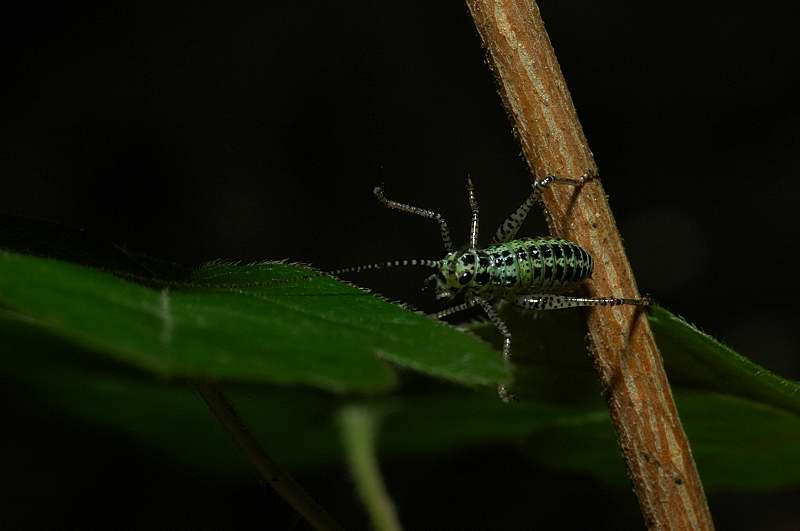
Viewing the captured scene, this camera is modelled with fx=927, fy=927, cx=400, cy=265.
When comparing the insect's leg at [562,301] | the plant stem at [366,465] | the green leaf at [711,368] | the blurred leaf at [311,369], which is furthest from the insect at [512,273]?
the plant stem at [366,465]

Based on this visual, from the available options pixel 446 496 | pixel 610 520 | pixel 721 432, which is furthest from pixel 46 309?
pixel 610 520

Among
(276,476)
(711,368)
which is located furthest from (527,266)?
(276,476)

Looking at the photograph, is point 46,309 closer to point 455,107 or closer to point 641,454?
point 641,454

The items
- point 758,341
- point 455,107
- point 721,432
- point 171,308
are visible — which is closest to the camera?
point 171,308

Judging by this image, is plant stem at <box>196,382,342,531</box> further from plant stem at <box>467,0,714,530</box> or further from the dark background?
the dark background

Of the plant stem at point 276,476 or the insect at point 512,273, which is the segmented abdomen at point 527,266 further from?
the plant stem at point 276,476

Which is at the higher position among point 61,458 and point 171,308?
point 61,458
